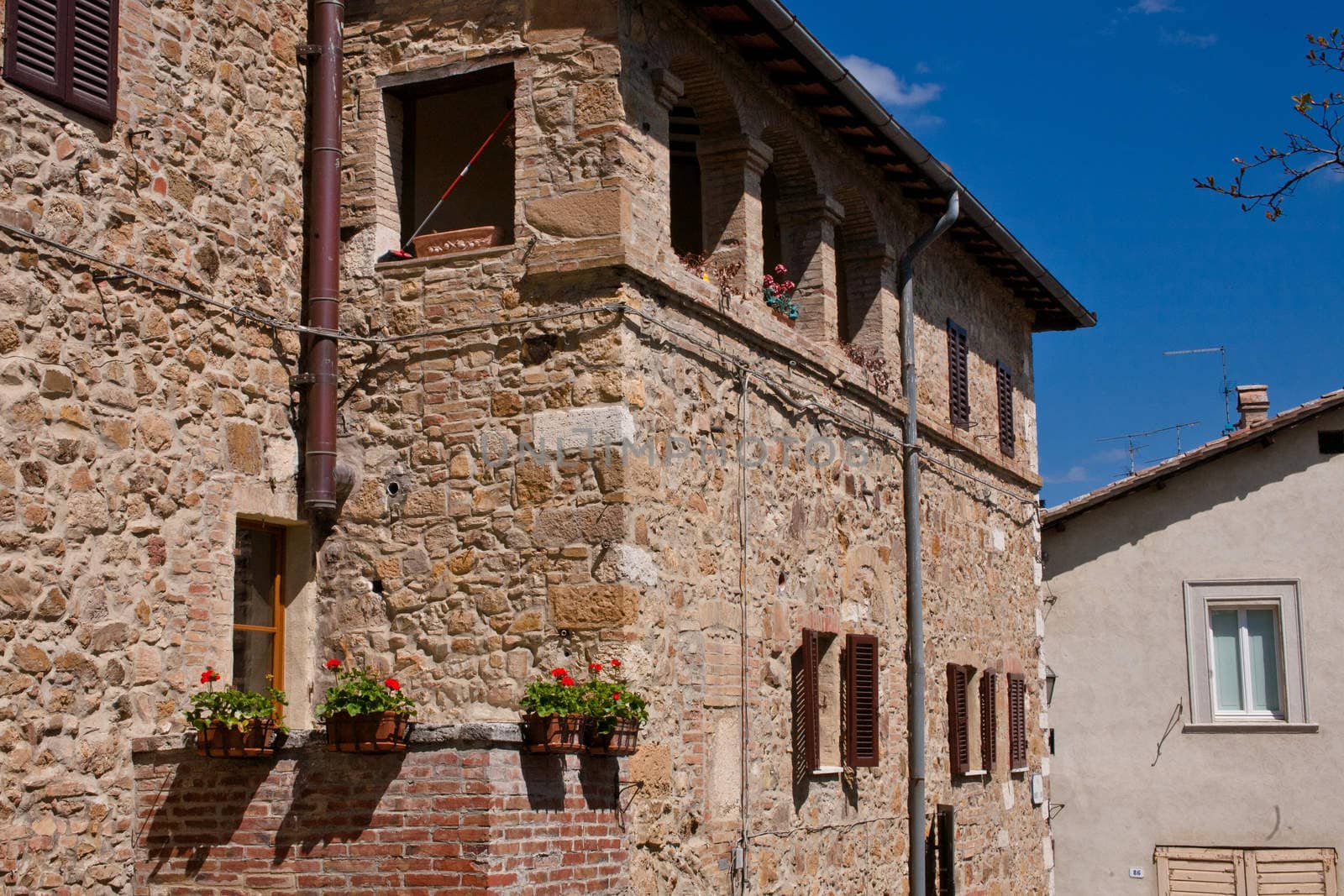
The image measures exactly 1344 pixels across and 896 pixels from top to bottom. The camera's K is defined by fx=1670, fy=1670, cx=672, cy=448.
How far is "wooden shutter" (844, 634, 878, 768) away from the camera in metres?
12.8

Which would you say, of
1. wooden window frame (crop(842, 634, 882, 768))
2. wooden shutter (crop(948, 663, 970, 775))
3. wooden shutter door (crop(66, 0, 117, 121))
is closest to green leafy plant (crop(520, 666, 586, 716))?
wooden shutter door (crop(66, 0, 117, 121))

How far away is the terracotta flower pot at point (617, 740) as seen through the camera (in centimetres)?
912

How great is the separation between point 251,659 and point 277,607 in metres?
0.41

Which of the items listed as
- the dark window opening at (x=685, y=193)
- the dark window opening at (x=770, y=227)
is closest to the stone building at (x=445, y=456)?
the dark window opening at (x=770, y=227)

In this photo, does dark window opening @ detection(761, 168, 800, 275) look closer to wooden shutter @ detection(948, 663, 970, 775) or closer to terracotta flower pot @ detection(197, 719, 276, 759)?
wooden shutter @ detection(948, 663, 970, 775)

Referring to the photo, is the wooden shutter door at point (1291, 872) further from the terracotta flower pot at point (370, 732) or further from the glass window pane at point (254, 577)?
the terracotta flower pot at point (370, 732)

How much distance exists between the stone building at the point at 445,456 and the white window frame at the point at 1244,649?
7041mm

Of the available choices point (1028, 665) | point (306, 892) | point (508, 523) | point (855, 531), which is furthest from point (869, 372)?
point (306, 892)

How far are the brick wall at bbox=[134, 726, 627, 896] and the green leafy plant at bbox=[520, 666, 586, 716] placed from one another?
0.25m

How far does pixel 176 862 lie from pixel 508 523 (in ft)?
9.11

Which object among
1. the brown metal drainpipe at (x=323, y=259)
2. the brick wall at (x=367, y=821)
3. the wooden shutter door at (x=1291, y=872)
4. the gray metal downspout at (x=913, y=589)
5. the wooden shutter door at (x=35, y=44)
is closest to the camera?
the brick wall at (x=367, y=821)

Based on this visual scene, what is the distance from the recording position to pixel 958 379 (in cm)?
1664

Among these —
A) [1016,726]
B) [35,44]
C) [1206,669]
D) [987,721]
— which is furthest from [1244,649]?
[35,44]

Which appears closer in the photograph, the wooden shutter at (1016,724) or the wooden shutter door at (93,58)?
the wooden shutter door at (93,58)
